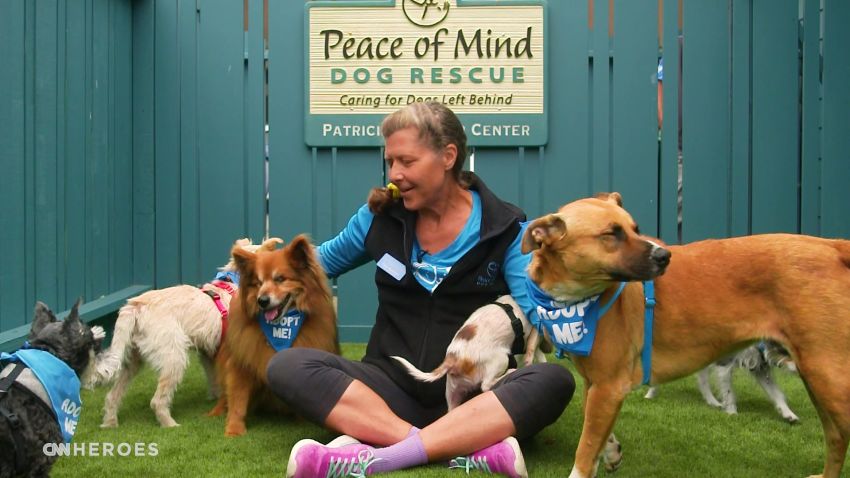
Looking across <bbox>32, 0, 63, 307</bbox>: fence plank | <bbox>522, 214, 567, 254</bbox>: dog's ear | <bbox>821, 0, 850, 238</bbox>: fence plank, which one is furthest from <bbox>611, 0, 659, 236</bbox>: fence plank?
<bbox>32, 0, 63, 307</bbox>: fence plank

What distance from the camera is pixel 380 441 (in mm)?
2984

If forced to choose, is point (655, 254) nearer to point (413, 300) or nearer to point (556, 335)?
point (556, 335)

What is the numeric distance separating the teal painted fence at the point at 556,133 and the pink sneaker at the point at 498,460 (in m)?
3.00

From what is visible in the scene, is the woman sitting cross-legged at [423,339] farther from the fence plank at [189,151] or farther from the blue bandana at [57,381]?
the fence plank at [189,151]

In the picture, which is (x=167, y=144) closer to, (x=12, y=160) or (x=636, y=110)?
(x=12, y=160)

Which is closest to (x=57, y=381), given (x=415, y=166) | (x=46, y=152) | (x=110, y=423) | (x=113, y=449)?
(x=113, y=449)

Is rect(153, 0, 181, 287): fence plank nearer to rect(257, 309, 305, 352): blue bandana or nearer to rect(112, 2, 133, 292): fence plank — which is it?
rect(112, 2, 133, 292): fence plank

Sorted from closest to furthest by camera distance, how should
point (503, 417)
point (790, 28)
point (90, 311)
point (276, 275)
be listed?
1. point (503, 417)
2. point (276, 275)
3. point (90, 311)
4. point (790, 28)

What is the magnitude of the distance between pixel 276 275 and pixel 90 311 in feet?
5.83

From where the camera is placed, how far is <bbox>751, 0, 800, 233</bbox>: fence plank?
5.66m

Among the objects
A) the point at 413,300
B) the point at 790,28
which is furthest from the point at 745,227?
the point at 413,300

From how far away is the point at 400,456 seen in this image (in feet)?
9.49

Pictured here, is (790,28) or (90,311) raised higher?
(790,28)

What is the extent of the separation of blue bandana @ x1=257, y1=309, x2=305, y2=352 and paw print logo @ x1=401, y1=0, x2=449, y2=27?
277 centimetres
